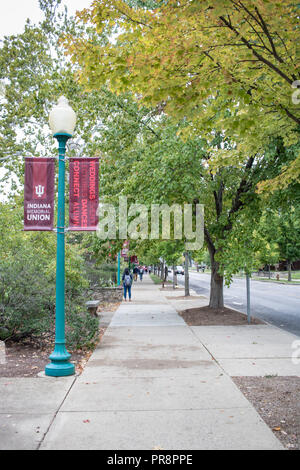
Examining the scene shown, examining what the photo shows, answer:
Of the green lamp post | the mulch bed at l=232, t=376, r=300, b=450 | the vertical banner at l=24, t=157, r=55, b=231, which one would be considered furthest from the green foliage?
the mulch bed at l=232, t=376, r=300, b=450

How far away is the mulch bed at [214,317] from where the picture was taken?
42.4 ft

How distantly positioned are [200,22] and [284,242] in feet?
145

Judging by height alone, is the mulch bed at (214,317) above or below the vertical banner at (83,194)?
below

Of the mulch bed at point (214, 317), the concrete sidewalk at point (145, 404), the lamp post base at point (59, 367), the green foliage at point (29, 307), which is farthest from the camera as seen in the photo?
the mulch bed at point (214, 317)

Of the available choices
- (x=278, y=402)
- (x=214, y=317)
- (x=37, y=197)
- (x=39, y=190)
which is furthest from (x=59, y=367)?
(x=214, y=317)

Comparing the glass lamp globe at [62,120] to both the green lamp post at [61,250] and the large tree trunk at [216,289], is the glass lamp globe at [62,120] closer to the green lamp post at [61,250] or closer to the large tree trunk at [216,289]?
the green lamp post at [61,250]

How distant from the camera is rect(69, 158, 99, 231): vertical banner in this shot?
7469 mm

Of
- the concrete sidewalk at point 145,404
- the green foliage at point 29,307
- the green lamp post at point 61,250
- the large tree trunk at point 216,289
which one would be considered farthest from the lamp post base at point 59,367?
the large tree trunk at point 216,289

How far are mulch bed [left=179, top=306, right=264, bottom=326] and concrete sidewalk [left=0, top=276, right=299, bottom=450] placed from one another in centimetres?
348

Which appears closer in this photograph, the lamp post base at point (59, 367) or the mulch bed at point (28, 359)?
the lamp post base at point (59, 367)

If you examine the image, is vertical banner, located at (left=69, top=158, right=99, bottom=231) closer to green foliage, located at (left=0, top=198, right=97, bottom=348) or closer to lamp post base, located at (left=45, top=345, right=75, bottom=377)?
lamp post base, located at (left=45, top=345, right=75, bottom=377)

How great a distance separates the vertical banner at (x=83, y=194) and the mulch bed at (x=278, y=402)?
342cm

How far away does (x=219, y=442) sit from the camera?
4055 mm

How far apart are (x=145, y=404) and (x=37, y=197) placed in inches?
152
